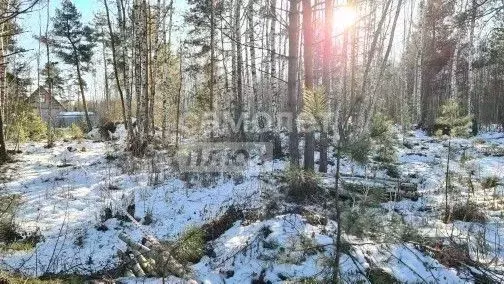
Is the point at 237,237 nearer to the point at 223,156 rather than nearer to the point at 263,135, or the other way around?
the point at 223,156

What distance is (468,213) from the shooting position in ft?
21.3

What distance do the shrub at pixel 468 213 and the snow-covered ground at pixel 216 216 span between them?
6.5 inches

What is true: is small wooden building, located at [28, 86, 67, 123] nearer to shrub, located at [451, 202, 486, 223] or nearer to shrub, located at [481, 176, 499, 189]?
shrub, located at [481, 176, 499, 189]

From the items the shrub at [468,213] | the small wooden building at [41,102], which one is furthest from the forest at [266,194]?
the small wooden building at [41,102]

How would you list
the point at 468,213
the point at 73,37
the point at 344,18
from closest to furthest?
the point at 468,213, the point at 344,18, the point at 73,37

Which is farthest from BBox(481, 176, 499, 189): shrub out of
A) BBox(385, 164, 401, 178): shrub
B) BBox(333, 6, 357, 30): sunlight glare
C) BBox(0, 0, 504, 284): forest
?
BBox(333, 6, 357, 30): sunlight glare

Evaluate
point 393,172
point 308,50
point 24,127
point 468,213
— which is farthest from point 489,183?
point 24,127

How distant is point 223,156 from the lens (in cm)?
1252

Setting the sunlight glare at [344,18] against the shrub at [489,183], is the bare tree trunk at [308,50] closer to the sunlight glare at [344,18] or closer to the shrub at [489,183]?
the sunlight glare at [344,18]

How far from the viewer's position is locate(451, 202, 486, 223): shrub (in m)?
6.41

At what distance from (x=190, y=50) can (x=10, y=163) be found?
16.2 metres

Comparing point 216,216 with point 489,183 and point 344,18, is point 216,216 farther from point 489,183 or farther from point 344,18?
point 344,18

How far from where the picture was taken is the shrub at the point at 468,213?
252 inches

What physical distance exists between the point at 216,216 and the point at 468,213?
401 cm
